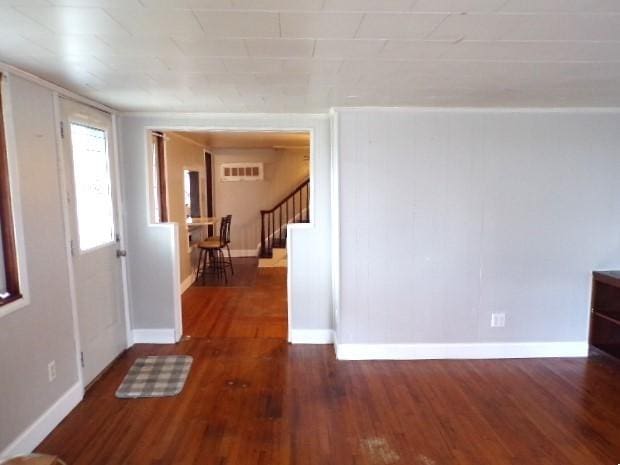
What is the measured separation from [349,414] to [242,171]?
21.5 ft

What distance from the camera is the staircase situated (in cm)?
808

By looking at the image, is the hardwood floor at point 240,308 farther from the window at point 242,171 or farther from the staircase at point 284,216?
the window at point 242,171

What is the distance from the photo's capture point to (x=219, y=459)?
218 centimetres

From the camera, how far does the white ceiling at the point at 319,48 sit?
1.44m

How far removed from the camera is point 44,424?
2.34m

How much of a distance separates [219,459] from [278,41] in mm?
2230

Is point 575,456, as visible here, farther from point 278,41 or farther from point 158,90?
point 158,90

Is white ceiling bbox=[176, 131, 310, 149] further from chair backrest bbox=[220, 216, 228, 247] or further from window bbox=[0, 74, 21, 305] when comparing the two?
window bbox=[0, 74, 21, 305]

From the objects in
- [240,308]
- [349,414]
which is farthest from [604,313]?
[240,308]

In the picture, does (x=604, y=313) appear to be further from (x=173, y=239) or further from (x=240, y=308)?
(x=173, y=239)

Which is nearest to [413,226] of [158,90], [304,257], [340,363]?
[304,257]

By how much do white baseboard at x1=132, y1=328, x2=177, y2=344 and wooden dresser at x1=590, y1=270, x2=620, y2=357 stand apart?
3915 millimetres

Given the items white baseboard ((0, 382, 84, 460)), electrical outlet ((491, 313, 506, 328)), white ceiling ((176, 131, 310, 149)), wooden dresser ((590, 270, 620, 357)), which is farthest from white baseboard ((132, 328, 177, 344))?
wooden dresser ((590, 270, 620, 357))

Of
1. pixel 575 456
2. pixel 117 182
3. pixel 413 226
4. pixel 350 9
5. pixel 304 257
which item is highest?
pixel 350 9
